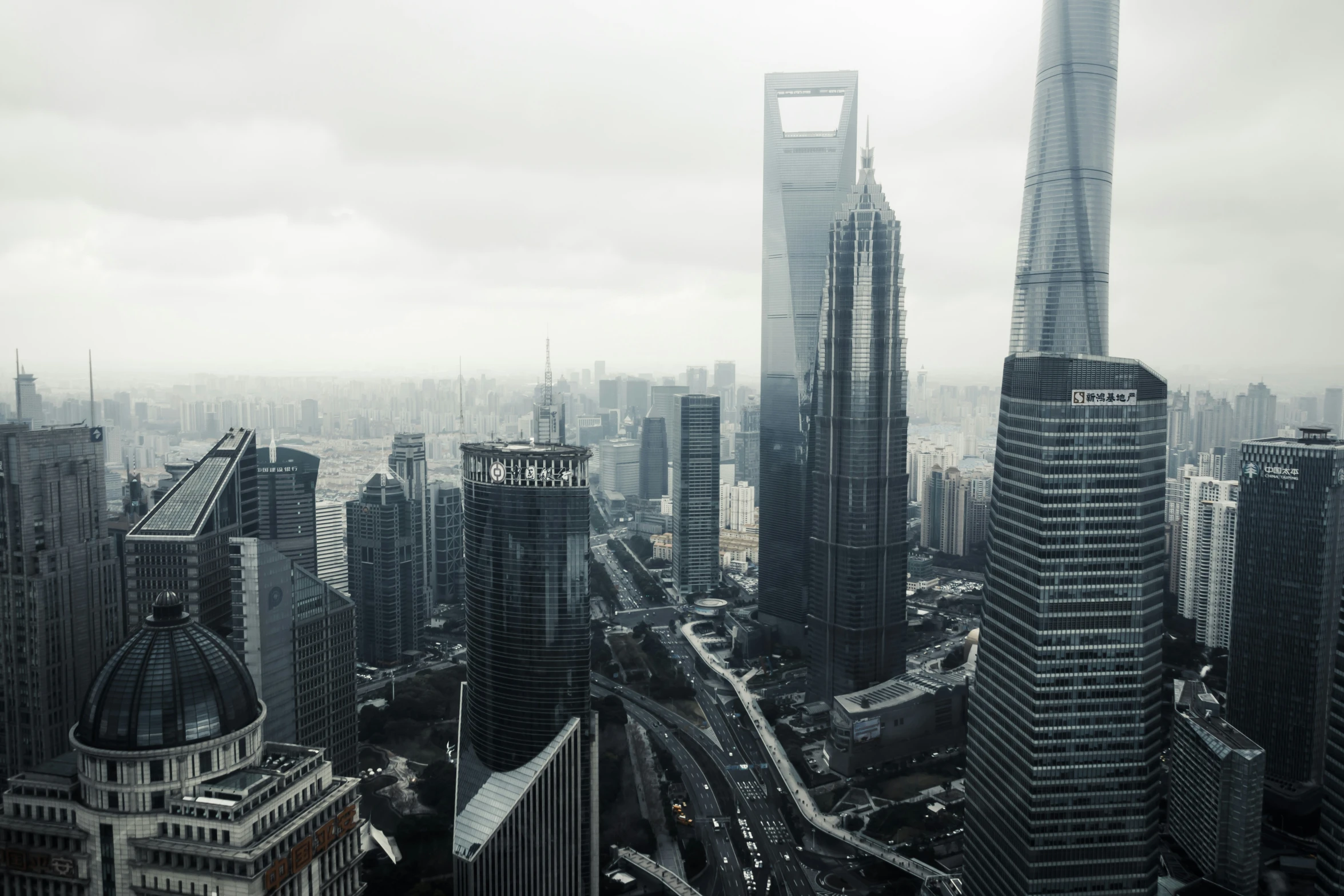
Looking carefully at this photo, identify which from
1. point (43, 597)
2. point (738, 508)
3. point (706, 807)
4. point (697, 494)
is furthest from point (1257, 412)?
point (738, 508)

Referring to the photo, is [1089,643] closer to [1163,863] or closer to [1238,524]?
[1163,863]

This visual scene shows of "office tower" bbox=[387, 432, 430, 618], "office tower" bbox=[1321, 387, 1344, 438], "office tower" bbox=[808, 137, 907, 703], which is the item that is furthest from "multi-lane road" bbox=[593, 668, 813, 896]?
"office tower" bbox=[1321, 387, 1344, 438]

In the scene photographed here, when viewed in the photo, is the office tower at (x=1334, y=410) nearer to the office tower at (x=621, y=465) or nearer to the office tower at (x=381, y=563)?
the office tower at (x=381, y=563)

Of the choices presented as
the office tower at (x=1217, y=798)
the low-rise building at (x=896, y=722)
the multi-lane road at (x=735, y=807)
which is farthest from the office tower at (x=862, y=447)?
the office tower at (x=1217, y=798)

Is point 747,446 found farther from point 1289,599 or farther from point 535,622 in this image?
point 535,622

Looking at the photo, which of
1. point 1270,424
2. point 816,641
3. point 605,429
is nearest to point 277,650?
point 816,641

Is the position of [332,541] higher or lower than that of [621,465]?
lower
